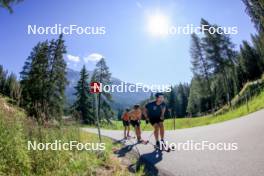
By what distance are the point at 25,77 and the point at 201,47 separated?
95.6ft

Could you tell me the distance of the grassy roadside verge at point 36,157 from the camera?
7289 millimetres

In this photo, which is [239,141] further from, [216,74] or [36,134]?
[216,74]

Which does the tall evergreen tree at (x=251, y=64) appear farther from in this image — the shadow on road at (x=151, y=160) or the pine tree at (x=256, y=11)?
the shadow on road at (x=151, y=160)

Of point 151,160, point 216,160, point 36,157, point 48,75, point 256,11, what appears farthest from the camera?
point 48,75

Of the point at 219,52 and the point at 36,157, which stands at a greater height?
the point at 219,52

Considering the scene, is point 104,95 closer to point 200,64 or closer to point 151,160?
point 200,64

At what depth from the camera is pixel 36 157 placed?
8.00m

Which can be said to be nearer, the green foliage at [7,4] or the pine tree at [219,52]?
the green foliage at [7,4]

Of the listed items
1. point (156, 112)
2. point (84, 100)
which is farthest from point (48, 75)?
point (156, 112)

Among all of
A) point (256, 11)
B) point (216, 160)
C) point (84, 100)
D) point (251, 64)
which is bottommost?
point (216, 160)

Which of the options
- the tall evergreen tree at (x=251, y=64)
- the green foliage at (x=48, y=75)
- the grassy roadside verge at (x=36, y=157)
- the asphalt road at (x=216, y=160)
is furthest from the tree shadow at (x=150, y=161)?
the tall evergreen tree at (x=251, y=64)

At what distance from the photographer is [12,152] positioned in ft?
24.1

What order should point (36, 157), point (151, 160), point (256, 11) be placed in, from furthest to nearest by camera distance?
point (256, 11)
point (151, 160)
point (36, 157)

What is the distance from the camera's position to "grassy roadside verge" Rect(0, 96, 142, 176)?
7.29 metres
